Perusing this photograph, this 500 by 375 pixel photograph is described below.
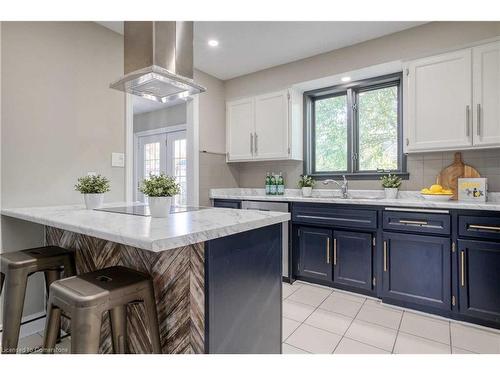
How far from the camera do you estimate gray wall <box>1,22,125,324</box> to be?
1996 mm

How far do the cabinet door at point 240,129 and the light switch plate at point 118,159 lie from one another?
1504 millimetres

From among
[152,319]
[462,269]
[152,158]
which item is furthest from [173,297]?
[152,158]

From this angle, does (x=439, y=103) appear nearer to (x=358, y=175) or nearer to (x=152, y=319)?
(x=358, y=175)

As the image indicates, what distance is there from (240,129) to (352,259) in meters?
2.14

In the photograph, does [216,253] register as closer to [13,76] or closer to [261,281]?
[261,281]

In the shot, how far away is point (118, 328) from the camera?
4.06ft

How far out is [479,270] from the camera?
6.58 feet

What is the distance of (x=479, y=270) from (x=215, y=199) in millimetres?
2665

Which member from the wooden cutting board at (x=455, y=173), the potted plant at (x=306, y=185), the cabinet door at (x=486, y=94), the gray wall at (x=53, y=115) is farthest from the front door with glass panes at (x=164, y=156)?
the cabinet door at (x=486, y=94)

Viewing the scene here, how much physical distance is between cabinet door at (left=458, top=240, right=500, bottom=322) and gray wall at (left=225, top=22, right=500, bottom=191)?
0.74m

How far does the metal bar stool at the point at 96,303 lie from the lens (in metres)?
1.01

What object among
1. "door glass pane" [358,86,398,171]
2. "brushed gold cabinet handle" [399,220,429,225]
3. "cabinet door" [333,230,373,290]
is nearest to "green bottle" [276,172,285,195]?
"door glass pane" [358,86,398,171]

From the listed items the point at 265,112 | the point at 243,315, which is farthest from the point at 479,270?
the point at 265,112

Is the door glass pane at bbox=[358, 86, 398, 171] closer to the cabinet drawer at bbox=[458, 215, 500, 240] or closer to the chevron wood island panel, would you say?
the cabinet drawer at bbox=[458, 215, 500, 240]
